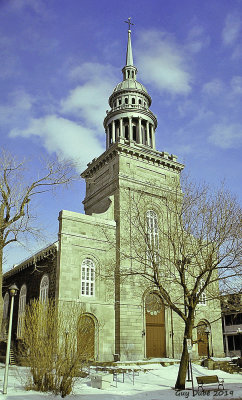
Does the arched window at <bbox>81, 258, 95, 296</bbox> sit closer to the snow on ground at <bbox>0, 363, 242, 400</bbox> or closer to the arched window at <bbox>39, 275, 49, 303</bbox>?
the arched window at <bbox>39, 275, 49, 303</bbox>

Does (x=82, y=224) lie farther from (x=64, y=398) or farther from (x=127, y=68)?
(x=127, y=68)

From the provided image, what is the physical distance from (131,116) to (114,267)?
16.3 m

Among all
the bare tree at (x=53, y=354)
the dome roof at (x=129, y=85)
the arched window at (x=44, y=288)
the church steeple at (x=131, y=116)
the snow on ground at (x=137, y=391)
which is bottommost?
the snow on ground at (x=137, y=391)

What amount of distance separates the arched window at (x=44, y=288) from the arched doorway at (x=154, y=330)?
729 cm

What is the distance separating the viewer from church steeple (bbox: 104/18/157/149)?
35.3m

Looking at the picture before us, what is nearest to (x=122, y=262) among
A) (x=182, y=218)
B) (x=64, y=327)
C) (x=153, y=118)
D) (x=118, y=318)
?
(x=118, y=318)

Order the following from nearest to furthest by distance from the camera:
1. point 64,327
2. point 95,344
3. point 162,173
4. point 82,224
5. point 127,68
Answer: point 64,327, point 95,344, point 82,224, point 162,173, point 127,68

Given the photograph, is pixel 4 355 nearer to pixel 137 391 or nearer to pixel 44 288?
pixel 44 288

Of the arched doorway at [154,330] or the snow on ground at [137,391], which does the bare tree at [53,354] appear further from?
the arched doorway at [154,330]

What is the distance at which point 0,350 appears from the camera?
34.7 m

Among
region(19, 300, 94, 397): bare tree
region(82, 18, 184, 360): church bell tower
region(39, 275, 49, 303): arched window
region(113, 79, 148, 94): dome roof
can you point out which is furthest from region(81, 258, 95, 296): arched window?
region(113, 79, 148, 94): dome roof

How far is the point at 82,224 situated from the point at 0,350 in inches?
661

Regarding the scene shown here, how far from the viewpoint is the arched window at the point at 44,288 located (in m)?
26.9

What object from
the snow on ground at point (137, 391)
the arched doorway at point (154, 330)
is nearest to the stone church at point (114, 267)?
the arched doorway at point (154, 330)
